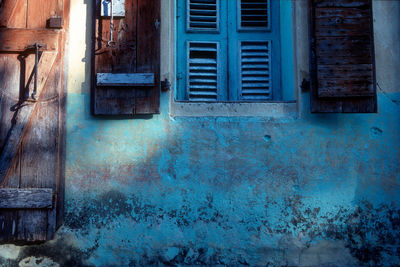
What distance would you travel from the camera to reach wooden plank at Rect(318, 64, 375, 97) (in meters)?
3.65

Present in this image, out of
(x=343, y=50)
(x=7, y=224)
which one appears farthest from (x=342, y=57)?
(x=7, y=224)

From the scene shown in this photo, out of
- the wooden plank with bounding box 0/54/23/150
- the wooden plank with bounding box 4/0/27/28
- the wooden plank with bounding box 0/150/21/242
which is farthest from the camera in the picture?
the wooden plank with bounding box 4/0/27/28

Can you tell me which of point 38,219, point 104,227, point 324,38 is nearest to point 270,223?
point 104,227

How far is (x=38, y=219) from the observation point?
3441 millimetres

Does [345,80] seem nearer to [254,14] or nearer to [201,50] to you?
[254,14]

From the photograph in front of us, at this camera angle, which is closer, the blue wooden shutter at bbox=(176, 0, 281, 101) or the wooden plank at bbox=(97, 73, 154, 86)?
the wooden plank at bbox=(97, 73, 154, 86)

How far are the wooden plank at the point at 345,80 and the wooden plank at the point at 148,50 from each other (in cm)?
139

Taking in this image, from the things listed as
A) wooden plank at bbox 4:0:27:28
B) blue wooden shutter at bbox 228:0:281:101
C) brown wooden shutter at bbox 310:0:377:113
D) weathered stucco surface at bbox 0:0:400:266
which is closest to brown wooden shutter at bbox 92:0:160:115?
weathered stucco surface at bbox 0:0:400:266

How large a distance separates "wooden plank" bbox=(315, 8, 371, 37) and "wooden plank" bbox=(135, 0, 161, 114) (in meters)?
1.39

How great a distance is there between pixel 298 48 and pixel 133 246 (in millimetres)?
2184

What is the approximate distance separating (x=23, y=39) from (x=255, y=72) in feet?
6.65

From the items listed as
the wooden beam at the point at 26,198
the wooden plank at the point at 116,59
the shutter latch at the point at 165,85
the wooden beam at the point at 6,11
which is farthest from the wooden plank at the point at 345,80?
the wooden beam at the point at 6,11

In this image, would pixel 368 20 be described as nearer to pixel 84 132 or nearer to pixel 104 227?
pixel 84 132

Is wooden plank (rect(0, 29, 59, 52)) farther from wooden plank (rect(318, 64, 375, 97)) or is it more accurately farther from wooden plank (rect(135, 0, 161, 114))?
wooden plank (rect(318, 64, 375, 97))
